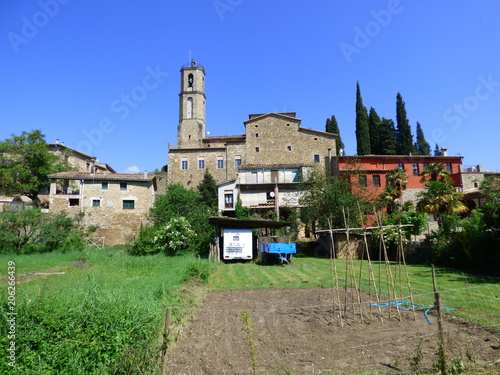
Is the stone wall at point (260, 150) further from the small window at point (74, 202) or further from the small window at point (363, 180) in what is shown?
the small window at point (74, 202)

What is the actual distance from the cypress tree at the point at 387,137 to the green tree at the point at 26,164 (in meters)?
47.3

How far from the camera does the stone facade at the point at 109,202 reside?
36188mm

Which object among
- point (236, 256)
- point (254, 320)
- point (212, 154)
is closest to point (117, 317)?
point (254, 320)

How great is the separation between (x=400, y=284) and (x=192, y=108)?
48.8 meters

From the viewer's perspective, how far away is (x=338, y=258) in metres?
24.3

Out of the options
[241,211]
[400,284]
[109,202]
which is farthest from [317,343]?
[109,202]

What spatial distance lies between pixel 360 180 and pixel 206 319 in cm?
3143

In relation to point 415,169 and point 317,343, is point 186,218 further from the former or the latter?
point 415,169

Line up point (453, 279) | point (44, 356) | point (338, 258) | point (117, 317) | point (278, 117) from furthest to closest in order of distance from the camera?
point (278, 117) < point (338, 258) < point (453, 279) < point (117, 317) < point (44, 356)

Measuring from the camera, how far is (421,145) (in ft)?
192

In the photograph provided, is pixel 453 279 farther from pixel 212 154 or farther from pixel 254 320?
pixel 212 154

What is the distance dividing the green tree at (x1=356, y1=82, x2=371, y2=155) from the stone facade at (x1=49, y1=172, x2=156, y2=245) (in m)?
30.0

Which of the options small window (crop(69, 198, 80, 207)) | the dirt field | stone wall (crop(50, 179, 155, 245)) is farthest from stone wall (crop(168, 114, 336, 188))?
the dirt field

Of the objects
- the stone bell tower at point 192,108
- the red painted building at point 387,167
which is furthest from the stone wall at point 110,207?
the red painted building at point 387,167
